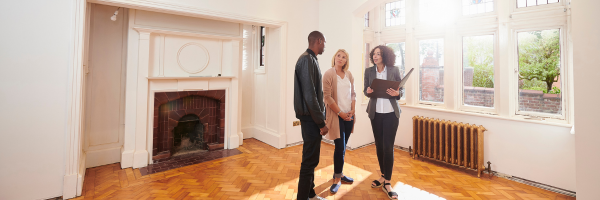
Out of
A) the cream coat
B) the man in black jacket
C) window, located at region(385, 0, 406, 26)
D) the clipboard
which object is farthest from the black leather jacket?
window, located at region(385, 0, 406, 26)

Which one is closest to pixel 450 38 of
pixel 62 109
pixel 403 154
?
pixel 403 154

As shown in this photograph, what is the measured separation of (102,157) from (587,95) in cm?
492

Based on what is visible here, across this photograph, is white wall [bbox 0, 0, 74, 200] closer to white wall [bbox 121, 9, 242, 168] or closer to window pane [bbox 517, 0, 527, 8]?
white wall [bbox 121, 9, 242, 168]

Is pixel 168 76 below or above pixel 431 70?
below

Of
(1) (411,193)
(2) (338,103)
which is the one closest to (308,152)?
(2) (338,103)

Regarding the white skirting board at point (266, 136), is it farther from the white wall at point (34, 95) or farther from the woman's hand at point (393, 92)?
the white wall at point (34, 95)

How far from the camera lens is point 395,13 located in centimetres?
461

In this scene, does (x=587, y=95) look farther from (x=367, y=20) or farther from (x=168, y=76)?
(x=168, y=76)

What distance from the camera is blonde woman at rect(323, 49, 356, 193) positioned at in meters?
2.39

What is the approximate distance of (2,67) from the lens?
2.26 metres

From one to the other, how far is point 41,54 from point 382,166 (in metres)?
3.68

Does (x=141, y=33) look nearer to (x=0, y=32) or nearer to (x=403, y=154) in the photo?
(x=0, y=32)

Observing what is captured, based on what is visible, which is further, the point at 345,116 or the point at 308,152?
the point at 345,116

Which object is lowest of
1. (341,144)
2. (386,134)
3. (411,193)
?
(411,193)
